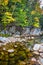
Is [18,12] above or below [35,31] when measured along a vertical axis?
above

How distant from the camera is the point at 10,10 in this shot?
499 inches

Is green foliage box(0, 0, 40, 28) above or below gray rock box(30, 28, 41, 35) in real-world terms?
above

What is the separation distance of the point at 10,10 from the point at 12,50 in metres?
10.6

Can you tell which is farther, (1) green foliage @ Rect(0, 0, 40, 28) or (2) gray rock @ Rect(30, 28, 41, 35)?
(2) gray rock @ Rect(30, 28, 41, 35)

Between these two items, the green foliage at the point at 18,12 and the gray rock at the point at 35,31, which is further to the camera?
the gray rock at the point at 35,31

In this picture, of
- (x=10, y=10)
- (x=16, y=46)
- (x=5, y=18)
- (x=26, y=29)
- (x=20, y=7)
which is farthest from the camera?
(x=26, y=29)

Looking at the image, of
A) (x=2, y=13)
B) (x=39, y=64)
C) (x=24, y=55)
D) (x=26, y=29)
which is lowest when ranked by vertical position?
(x=26, y=29)

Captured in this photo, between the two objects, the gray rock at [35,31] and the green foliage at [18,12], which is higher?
the green foliage at [18,12]

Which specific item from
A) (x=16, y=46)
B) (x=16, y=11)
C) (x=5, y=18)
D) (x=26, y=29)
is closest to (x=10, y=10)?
(x=16, y=11)

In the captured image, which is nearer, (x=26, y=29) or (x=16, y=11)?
(x=16, y=11)

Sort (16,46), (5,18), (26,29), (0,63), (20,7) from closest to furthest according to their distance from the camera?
(0,63) < (16,46) < (5,18) < (20,7) < (26,29)

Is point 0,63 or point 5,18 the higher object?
point 0,63

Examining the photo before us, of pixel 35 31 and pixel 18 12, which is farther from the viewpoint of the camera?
pixel 35 31

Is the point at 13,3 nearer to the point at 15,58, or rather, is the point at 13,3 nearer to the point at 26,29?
the point at 26,29
